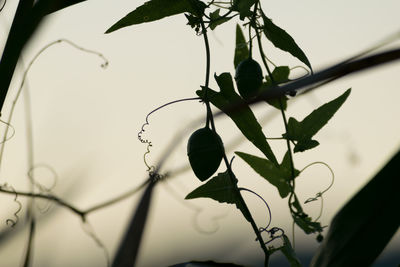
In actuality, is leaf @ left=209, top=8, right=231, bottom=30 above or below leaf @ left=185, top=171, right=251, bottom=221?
above

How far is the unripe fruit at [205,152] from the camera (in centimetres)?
40

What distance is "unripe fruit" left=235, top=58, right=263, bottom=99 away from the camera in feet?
1.59

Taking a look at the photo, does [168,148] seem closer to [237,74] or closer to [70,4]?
[70,4]

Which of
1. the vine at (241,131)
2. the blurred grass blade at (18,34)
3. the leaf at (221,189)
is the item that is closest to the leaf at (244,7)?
the vine at (241,131)

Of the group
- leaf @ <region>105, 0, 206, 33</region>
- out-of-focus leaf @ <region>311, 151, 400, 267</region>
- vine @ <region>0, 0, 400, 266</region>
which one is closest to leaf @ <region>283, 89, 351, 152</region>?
vine @ <region>0, 0, 400, 266</region>

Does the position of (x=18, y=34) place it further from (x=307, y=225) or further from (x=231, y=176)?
(x=307, y=225)

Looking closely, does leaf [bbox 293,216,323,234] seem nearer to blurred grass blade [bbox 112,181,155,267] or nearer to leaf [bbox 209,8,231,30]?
leaf [bbox 209,8,231,30]

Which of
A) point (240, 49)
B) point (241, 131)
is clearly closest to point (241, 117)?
point (241, 131)

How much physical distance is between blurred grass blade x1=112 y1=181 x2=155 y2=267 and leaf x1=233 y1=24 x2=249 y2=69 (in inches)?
16.0

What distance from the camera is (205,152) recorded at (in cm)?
41

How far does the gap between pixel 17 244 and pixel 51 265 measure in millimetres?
22

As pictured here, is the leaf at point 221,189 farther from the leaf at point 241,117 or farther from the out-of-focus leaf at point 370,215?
the out-of-focus leaf at point 370,215

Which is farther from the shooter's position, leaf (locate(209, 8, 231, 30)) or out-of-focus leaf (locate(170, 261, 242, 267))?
leaf (locate(209, 8, 231, 30))

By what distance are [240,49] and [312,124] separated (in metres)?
0.14
